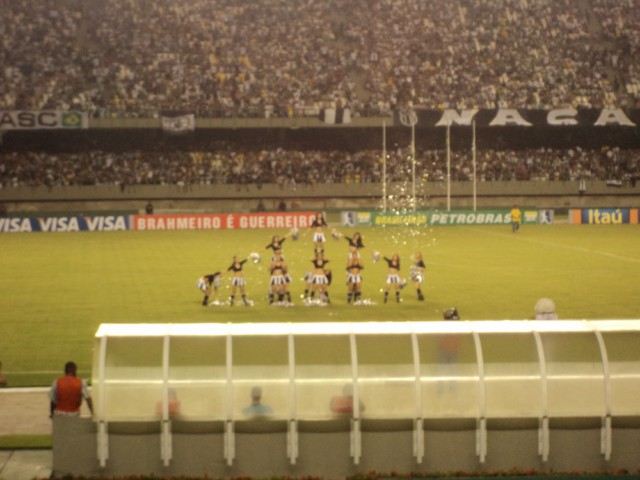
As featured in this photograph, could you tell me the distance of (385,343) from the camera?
1269 cm

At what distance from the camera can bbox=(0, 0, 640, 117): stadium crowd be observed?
6850cm

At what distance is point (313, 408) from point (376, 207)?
5522 centimetres

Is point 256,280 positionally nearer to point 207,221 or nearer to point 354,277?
point 354,277

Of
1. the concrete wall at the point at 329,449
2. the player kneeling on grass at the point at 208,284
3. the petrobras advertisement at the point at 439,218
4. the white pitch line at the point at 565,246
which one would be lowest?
the concrete wall at the point at 329,449

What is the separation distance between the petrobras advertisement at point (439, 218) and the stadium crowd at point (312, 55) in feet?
34.9

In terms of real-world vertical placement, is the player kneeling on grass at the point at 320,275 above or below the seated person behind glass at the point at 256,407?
above

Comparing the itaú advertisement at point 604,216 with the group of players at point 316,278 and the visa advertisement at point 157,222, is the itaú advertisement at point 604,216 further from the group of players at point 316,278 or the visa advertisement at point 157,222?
the group of players at point 316,278

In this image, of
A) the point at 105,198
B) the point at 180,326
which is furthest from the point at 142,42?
the point at 180,326

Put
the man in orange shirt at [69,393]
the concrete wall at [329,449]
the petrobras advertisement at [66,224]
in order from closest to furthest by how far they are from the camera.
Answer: the concrete wall at [329,449] < the man in orange shirt at [69,393] < the petrobras advertisement at [66,224]

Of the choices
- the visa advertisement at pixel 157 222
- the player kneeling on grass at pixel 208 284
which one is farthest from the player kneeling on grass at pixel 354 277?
the visa advertisement at pixel 157 222

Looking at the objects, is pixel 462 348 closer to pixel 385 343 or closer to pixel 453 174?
pixel 385 343

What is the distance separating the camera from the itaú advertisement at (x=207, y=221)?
5934cm

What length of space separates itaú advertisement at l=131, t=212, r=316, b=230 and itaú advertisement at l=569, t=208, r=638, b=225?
16.7 metres

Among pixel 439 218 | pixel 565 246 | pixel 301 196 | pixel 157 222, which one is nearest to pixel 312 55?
pixel 301 196
